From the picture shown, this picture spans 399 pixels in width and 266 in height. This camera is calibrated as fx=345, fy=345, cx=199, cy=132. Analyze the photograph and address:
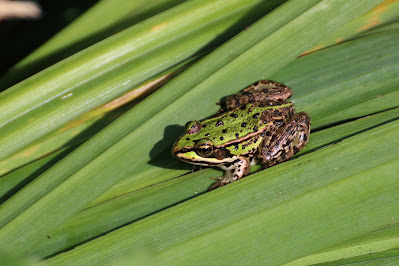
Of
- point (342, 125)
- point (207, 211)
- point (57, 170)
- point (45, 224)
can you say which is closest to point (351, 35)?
point (342, 125)

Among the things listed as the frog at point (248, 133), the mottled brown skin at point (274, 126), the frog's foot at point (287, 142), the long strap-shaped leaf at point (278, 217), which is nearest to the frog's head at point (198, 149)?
the frog at point (248, 133)

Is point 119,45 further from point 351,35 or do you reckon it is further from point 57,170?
point 351,35

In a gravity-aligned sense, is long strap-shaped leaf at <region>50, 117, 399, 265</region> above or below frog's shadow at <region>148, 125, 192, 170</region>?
below

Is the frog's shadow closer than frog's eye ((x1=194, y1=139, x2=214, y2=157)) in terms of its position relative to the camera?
Yes

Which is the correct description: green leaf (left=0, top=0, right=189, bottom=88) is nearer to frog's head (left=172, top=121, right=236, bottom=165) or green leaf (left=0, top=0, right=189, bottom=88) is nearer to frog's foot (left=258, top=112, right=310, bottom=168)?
frog's head (left=172, top=121, right=236, bottom=165)

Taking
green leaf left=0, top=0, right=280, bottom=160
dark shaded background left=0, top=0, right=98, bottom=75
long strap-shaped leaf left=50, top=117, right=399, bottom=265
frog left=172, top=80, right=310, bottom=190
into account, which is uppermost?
dark shaded background left=0, top=0, right=98, bottom=75

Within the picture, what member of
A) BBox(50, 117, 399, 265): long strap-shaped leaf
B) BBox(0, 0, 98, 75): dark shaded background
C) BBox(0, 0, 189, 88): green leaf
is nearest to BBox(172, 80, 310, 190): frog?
BBox(50, 117, 399, 265): long strap-shaped leaf

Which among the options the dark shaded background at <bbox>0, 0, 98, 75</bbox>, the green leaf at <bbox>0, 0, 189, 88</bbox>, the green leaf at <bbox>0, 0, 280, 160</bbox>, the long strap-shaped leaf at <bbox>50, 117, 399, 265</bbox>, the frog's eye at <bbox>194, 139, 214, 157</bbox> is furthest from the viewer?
the dark shaded background at <bbox>0, 0, 98, 75</bbox>
